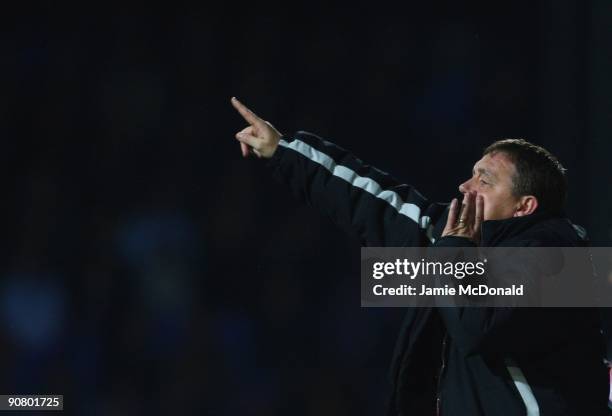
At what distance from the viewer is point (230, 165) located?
2.10 meters

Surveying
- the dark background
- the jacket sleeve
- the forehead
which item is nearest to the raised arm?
the jacket sleeve

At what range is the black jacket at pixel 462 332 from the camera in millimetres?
1075

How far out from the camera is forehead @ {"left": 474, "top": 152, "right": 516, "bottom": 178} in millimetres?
1315

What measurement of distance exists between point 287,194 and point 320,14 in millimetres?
520

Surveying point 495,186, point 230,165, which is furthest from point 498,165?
point 230,165

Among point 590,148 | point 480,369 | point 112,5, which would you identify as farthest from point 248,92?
point 480,369

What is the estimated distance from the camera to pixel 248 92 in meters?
2.12

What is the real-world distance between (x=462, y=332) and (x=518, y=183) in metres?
0.37

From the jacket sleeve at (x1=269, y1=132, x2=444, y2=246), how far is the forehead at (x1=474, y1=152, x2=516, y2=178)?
11 centimetres

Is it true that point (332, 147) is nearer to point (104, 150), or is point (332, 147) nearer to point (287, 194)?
point (287, 194)

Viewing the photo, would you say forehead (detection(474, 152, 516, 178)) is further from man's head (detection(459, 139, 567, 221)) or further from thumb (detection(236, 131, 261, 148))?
thumb (detection(236, 131, 261, 148))

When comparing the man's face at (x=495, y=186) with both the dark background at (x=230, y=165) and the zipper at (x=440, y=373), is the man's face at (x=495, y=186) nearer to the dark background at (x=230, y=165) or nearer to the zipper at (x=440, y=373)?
the zipper at (x=440, y=373)

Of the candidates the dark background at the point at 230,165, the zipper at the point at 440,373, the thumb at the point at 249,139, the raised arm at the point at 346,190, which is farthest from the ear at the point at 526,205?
the dark background at the point at 230,165

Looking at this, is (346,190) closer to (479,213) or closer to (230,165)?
(479,213)
